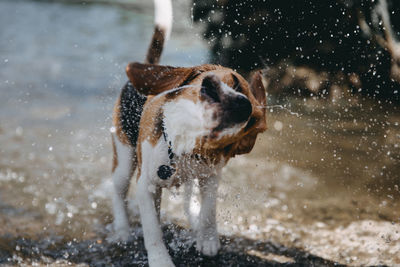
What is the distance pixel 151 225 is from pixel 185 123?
0.77 meters

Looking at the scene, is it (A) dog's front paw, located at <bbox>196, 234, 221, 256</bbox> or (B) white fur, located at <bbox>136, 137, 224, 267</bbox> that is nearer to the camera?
(B) white fur, located at <bbox>136, 137, 224, 267</bbox>

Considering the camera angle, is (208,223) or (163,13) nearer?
(208,223)

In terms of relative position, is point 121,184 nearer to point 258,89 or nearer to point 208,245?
point 208,245

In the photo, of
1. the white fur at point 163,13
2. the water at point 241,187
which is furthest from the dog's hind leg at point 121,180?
Answer: the white fur at point 163,13

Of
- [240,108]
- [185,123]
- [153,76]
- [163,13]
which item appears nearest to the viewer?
[240,108]

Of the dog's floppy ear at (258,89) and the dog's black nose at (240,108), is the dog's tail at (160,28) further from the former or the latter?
the dog's black nose at (240,108)

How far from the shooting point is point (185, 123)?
1.84m

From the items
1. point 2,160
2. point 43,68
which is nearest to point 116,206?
point 2,160

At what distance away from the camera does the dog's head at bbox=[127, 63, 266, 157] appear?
1673 millimetres

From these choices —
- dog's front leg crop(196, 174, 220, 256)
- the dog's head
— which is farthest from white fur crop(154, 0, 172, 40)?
dog's front leg crop(196, 174, 220, 256)

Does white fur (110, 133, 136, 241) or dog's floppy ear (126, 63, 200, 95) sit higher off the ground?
dog's floppy ear (126, 63, 200, 95)

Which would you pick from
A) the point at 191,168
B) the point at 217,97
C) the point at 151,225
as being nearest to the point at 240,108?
the point at 217,97

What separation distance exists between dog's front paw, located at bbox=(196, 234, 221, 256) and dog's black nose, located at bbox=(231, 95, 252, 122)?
131 cm

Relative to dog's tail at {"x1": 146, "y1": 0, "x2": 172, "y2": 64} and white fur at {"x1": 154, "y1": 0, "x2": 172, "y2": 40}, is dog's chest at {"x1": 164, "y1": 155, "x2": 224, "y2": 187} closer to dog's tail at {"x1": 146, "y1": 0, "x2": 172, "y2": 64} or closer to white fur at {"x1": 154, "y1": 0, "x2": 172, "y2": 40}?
dog's tail at {"x1": 146, "y1": 0, "x2": 172, "y2": 64}
